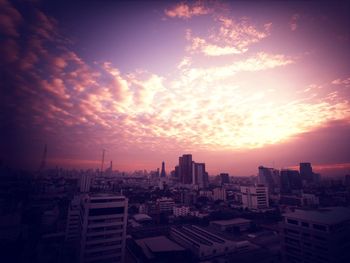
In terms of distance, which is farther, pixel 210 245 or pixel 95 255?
pixel 210 245

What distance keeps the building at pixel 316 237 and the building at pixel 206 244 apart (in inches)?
279

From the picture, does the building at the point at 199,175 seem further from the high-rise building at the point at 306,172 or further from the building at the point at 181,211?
the high-rise building at the point at 306,172

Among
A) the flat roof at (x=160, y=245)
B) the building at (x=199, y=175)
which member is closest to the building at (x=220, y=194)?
the building at (x=199, y=175)

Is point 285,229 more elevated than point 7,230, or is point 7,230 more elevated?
point 285,229

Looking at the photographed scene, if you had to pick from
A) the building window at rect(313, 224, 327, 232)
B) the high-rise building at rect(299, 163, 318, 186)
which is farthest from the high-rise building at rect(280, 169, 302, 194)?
the building window at rect(313, 224, 327, 232)

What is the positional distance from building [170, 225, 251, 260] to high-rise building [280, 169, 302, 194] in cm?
7100

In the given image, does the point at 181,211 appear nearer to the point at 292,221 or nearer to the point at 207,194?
the point at 207,194

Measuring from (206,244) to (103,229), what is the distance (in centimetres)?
Answer: 1459

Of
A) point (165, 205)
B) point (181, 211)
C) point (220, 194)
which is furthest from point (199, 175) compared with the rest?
point (181, 211)

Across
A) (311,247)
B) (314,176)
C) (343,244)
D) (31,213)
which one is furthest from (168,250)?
(314,176)

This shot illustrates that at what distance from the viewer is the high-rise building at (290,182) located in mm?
85438

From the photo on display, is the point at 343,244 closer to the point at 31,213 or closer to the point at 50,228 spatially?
the point at 50,228

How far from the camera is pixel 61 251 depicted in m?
22.6

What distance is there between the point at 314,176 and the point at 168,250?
118491 mm
